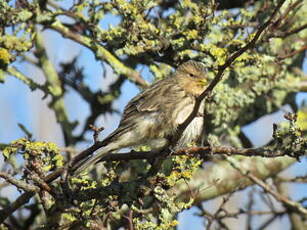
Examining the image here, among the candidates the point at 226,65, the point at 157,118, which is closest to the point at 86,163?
the point at 157,118

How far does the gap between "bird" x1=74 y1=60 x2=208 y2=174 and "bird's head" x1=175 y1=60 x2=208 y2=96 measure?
1cm

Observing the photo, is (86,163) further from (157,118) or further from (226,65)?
(226,65)

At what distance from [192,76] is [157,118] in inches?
29.2

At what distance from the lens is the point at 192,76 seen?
5957 millimetres

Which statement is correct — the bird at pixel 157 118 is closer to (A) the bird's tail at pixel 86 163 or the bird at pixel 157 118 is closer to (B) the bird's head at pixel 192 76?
(B) the bird's head at pixel 192 76

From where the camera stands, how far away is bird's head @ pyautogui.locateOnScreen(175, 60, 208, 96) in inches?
231

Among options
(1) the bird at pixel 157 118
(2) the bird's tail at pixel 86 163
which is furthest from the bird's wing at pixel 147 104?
(2) the bird's tail at pixel 86 163

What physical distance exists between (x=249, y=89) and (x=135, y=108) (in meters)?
1.63

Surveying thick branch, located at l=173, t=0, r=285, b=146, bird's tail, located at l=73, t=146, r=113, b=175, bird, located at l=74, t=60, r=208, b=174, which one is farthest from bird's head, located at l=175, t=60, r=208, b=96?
thick branch, located at l=173, t=0, r=285, b=146

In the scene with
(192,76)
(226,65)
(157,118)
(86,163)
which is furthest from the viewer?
(192,76)

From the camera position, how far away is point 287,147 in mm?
3805

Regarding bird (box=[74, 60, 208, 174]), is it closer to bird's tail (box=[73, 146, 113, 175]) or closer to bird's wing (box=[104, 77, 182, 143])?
bird's wing (box=[104, 77, 182, 143])

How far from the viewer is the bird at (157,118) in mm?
5199

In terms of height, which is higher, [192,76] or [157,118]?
[192,76]
